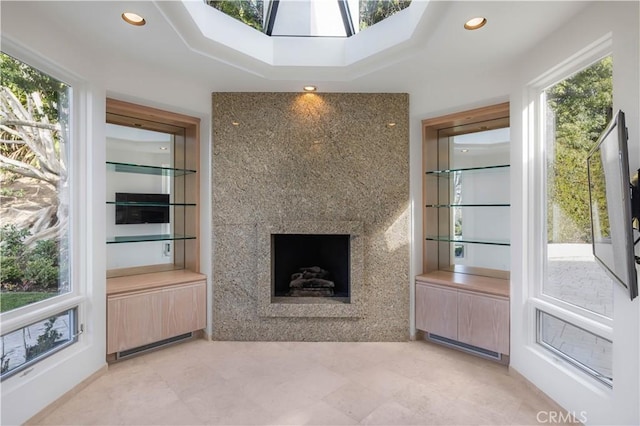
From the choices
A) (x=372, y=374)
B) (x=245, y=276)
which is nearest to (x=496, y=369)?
(x=372, y=374)

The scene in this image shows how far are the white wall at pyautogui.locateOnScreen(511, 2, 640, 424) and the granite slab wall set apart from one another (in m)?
1.01

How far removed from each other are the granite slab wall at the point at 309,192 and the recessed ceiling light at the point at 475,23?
115 centimetres

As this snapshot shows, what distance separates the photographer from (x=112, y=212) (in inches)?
118

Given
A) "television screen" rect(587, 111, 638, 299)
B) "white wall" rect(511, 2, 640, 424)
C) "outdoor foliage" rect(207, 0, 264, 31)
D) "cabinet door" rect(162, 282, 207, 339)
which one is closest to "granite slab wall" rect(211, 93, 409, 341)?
"cabinet door" rect(162, 282, 207, 339)

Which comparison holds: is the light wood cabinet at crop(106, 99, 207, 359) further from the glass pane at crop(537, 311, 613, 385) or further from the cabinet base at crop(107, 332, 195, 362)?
the glass pane at crop(537, 311, 613, 385)

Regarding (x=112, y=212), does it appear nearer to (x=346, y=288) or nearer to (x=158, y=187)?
(x=158, y=187)

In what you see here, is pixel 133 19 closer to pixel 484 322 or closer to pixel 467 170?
pixel 467 170

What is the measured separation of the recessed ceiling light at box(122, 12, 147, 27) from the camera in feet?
6.53

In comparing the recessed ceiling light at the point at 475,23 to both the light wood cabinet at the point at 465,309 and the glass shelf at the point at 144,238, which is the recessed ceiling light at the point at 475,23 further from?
the glass shelf at the point at 144,238

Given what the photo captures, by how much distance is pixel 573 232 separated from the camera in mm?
2193

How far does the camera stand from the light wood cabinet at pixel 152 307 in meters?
2.67
